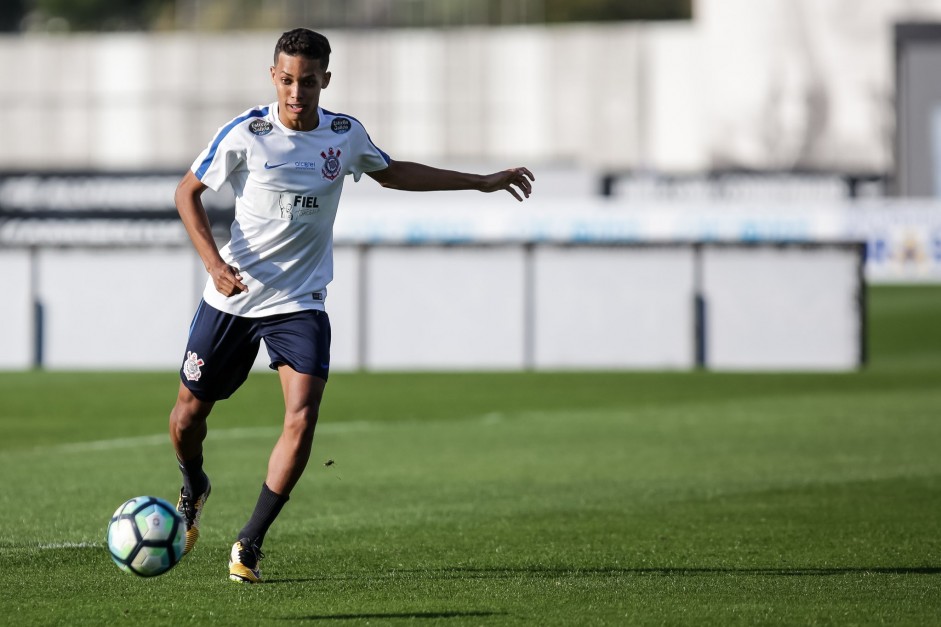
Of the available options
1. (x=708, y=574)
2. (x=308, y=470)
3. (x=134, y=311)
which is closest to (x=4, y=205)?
(x=134, y=311)

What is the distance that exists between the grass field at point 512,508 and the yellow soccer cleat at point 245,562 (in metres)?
0.07

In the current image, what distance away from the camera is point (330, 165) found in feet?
26.3

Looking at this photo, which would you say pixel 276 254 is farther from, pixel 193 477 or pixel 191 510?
pixel 191 510

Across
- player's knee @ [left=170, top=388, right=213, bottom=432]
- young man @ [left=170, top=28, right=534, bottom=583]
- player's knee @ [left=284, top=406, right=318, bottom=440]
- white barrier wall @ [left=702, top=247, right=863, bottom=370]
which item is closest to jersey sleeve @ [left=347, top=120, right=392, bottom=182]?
young man @ [left=170, top=28, right=534, bottom=583]

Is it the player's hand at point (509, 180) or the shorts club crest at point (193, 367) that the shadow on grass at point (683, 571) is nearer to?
the shorts club crest at point (193, 367)

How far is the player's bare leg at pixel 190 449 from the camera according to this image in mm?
8141

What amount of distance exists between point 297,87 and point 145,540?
2205 mm

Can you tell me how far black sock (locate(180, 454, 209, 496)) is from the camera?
27.5 feet

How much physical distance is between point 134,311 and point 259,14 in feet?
83.4

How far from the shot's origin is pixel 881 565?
8523 millimetres

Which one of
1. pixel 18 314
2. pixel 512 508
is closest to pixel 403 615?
pixel 512 508

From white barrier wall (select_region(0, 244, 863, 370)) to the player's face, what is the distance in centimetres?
1884

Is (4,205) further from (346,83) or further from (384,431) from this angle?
(384,431)

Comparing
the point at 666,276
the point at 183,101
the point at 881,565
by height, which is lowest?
the point at 881,565
